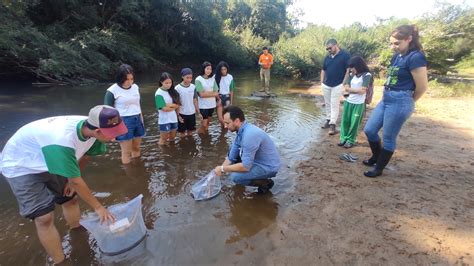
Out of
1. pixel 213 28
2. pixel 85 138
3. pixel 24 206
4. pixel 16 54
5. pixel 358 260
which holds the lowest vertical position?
pixel 358 260

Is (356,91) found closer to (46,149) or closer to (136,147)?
(136,147)

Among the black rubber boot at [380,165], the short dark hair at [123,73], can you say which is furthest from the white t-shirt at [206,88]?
the black rubber boot at [380,165]

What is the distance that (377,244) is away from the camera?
3.18 m

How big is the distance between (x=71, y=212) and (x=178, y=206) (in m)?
1.25

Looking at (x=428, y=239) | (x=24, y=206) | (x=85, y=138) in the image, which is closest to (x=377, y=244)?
(x=428, y=239)

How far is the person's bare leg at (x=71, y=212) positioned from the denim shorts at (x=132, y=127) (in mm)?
1680

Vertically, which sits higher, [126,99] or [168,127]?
[126,99]

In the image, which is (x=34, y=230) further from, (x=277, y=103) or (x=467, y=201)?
(x=277, y=103)

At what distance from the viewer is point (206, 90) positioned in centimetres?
654

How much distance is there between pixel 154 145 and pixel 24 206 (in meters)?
3.81

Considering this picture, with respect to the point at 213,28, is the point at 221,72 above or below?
below

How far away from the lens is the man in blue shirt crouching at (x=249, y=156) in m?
3.80

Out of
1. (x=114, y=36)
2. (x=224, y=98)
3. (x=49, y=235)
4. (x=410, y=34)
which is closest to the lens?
(x=49, y=235)

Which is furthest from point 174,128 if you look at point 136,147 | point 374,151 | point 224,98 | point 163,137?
point 374,151
